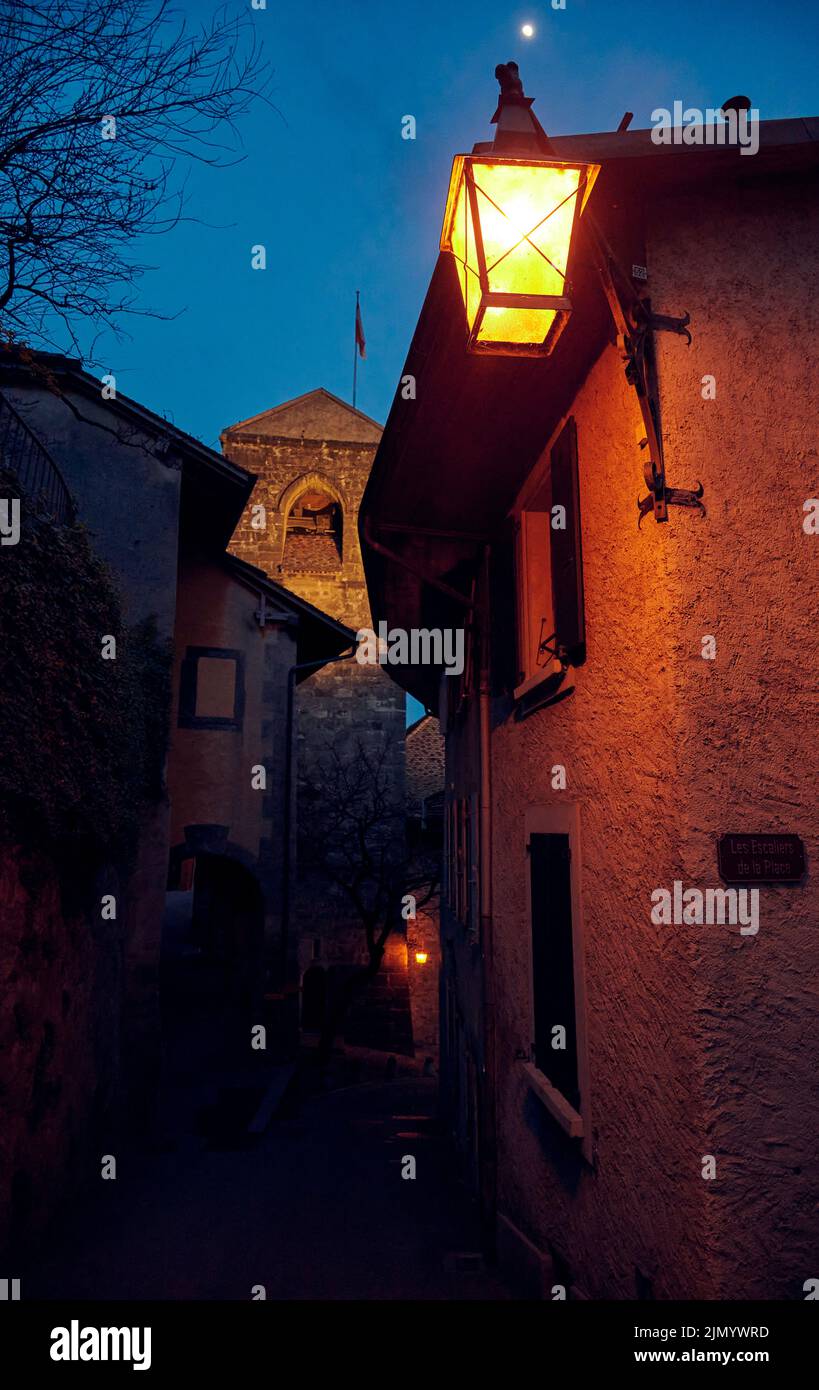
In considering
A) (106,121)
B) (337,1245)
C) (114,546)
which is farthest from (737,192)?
(114,546)

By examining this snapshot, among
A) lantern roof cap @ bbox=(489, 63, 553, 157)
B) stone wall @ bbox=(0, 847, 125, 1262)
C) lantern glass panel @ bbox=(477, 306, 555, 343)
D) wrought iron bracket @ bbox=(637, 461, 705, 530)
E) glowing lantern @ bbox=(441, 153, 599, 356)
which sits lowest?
stone wall @ bbox=(0, 847, 125, 1262)

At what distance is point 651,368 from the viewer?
3.31 meters

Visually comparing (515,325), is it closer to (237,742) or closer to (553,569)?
(553,569)

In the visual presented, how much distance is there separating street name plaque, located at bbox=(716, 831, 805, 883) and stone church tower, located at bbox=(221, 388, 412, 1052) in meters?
17.1

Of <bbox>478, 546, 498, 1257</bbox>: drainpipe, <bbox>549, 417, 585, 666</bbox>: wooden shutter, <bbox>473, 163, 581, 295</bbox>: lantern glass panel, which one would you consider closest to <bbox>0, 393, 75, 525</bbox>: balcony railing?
<bbox>478, 546, 498, 1257</bbox>: drainpipe

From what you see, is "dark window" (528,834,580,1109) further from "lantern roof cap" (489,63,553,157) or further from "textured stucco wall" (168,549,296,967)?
"textured stucco wall" (168,549,296,967)

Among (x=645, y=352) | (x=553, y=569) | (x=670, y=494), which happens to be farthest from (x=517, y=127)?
(x=553, y=569)

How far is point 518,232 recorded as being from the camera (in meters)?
2.89

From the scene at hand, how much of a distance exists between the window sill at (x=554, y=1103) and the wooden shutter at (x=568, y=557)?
229 cm

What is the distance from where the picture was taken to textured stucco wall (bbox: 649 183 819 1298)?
279 cm

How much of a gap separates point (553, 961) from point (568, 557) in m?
2.30

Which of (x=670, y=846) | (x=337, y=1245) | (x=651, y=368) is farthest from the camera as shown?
(x=337, y=1245)

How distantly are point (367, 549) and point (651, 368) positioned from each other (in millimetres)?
4094

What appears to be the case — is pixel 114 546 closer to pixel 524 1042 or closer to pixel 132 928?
pixel 132 928
